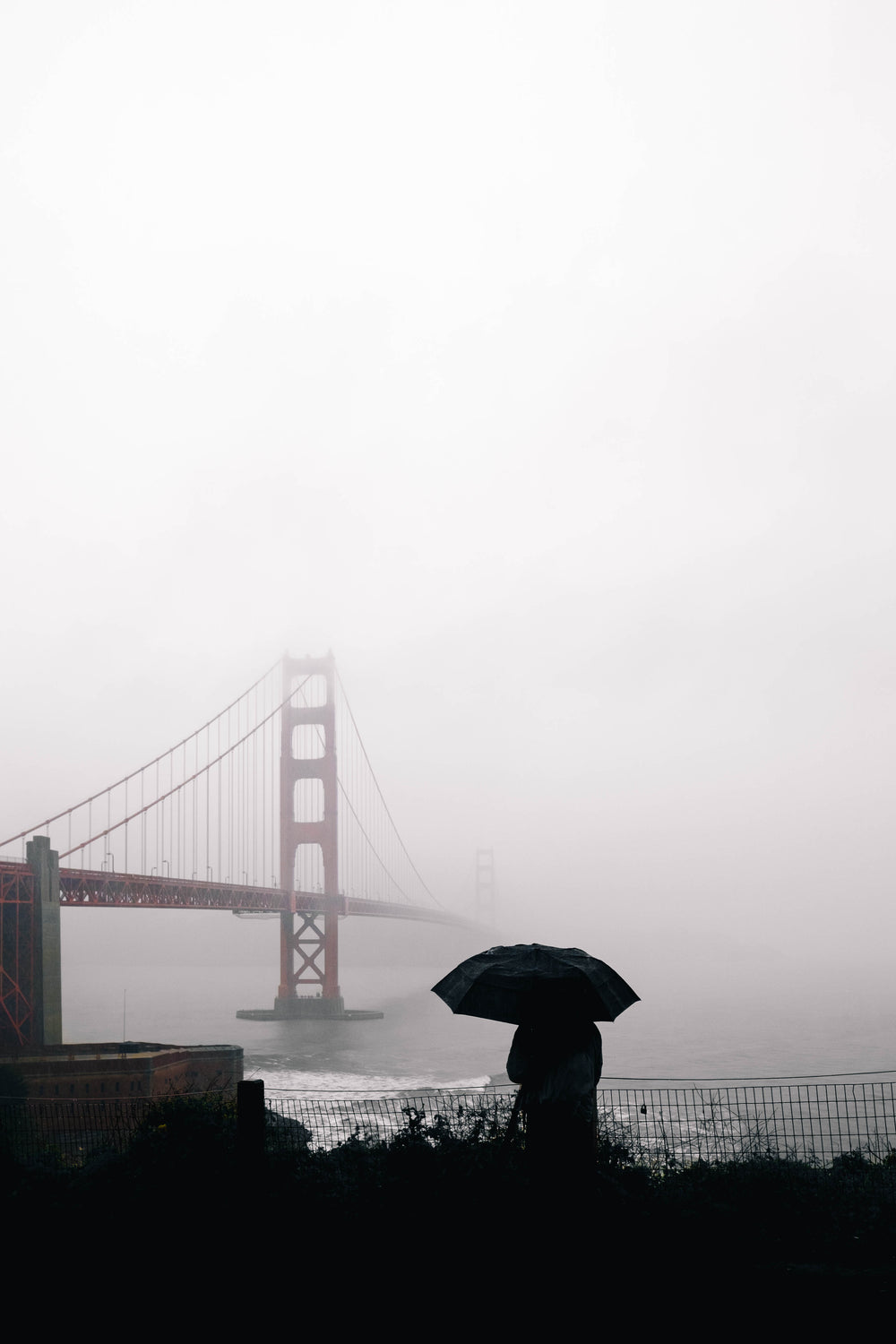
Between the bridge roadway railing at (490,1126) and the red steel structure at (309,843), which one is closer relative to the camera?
the bridge roadway railing at (490,1126)

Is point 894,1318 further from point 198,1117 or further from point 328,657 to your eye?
point 328,657

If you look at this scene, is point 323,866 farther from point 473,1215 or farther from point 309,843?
point 473,1215

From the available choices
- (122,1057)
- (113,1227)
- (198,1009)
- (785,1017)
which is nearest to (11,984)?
(122,1057)

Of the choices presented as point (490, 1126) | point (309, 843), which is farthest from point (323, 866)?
point (490, 1126)

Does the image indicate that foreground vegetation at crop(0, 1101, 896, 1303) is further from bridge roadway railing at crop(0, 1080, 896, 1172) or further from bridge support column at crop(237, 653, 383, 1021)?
bridge support column at crop(237, 653, 383, 1021)

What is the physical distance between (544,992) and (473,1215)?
1575 millimetres

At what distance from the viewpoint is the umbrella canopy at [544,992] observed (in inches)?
249

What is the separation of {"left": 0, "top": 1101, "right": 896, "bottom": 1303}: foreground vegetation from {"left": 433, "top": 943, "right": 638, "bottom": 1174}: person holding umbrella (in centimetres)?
25

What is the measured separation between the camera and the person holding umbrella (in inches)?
242

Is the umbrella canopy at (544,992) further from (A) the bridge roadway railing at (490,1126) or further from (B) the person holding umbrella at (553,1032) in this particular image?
(A) the bridge roadway railing at (490,1126)

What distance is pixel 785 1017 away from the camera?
7288cm

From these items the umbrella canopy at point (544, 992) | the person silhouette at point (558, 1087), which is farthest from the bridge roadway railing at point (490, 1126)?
the umbrella canopy at point (544, 992)

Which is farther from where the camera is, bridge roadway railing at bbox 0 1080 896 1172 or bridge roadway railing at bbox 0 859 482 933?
bridge roadway railing at bbox 0 859 482 933

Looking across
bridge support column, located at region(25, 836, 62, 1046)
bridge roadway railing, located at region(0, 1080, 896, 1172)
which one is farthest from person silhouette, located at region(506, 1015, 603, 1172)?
bridge support column, located at region(25, 836, 62, 1046)
